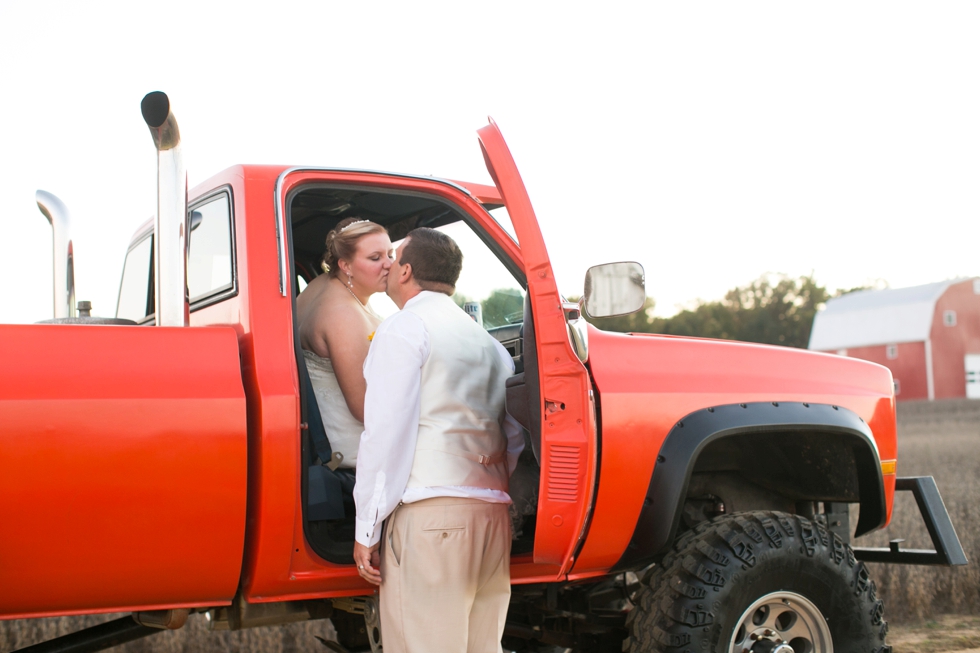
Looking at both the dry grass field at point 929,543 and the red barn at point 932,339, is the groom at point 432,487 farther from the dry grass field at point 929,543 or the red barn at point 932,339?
the red barn at point 932,339

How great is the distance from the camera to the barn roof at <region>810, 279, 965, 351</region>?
4262 centimetres

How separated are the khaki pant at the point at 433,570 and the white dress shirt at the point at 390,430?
0.17ft

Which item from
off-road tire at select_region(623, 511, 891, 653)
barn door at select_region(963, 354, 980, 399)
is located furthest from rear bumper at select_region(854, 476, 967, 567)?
barn door at select_region(963, 354, 980, 399)

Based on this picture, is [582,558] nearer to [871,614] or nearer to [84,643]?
[871,614]

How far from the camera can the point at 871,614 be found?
324 centimetres

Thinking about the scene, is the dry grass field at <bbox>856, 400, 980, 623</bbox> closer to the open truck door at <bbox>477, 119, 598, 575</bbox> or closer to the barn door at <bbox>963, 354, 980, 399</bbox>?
the open truck door at <bbox>477, 119, 598, 575</bbox>

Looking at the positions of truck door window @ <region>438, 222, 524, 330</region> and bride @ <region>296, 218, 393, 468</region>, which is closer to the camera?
bride @ <region>296, 218, 393, 468</region>

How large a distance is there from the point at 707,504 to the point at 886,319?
45461 mm

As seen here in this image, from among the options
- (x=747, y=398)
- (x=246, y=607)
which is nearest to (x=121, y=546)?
(x=246, y=607)

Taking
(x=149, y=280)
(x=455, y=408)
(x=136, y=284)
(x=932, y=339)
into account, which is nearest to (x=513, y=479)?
(x=455, y=408)

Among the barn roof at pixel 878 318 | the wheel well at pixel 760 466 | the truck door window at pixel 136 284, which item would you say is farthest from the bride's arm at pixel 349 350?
the barn roof at pixel 878 318

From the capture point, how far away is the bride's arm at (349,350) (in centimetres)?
304

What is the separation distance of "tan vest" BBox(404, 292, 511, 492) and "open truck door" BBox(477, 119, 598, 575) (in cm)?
17

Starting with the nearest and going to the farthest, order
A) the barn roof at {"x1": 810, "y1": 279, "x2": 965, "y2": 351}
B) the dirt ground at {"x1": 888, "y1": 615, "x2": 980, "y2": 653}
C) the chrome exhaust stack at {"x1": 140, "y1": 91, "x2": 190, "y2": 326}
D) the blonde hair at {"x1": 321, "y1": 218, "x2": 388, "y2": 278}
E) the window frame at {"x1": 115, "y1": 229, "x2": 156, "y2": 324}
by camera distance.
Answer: the chrome exhaust stack at {"x1": 140, "y1": 91, "x2": 190, "y2": 326} → the blonde hair at {"x1": 321, "y1": 218, "x2": 388, "y2": 278} → the window frame at {"x1": 115, "y1": 229, "x2": 156, "y2": 324} → the dirt ground at {"x1": 888, "y1": 615, "x2": 980, "y2": 653} → the barn roof at {"x1": 810, "y1": 279, "x2": 965, "y2": 351}
